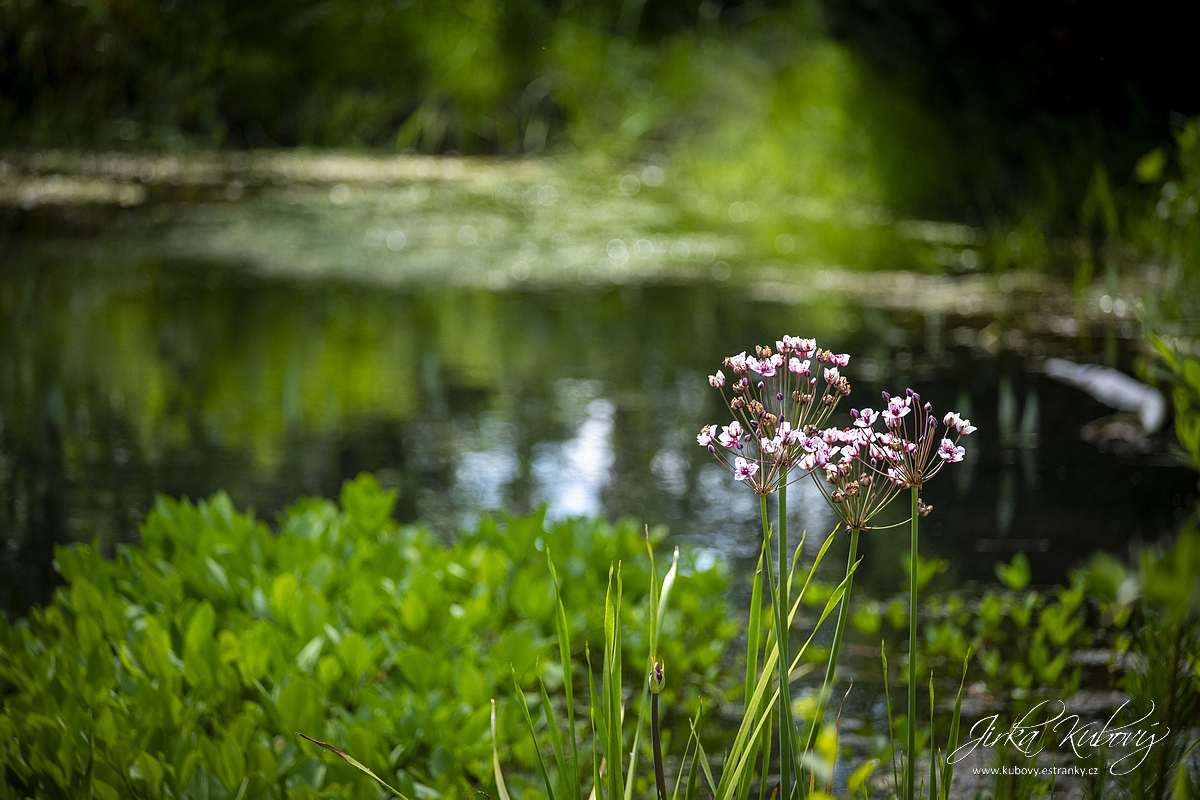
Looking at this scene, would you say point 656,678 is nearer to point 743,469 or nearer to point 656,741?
point 656,741

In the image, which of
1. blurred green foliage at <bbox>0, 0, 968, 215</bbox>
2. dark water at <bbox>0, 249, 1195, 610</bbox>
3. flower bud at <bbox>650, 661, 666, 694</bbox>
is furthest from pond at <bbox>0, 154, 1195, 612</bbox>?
flower bud at <bbox>650, 661, 666, 694</bbox>

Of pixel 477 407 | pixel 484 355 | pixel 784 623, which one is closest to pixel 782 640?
pixel 784 623

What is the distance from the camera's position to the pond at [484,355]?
2791mm

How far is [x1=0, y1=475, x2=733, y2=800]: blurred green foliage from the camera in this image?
4.56ft

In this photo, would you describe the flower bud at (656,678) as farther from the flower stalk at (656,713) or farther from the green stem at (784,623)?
the green stem at (784,623)

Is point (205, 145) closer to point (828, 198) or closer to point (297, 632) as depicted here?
point (828, 198)

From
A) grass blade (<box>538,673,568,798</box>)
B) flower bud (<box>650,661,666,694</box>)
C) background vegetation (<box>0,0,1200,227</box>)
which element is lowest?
grass blade (<box>538,673,568,798</box>)

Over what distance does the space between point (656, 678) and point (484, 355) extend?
125 inches

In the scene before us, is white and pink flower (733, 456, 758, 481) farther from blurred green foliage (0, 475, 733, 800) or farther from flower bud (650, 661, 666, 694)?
blurred green foliage (0, 475, 733, 800)

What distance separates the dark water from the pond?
0.04 ft

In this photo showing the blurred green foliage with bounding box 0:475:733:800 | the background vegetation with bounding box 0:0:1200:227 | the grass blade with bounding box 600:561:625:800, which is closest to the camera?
the grass blade with bounding box 600:561:625:800

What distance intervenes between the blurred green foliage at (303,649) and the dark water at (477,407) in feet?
0.75

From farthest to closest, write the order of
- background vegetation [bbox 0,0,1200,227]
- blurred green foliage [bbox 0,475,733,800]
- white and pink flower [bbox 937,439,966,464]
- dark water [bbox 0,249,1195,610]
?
background vegetation [bbox 0,0,1200,227] → dark water [bbox 0,249,1195,610] → blurred green foliage [bbox 0,475,733,800] → white and pink flower [bbox 937,439,966,464]

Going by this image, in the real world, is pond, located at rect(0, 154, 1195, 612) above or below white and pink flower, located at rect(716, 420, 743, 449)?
below
